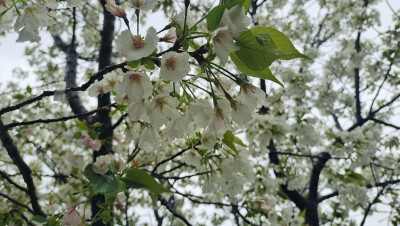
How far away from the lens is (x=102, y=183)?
1080mm

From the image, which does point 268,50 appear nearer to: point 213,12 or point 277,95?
point 213,12

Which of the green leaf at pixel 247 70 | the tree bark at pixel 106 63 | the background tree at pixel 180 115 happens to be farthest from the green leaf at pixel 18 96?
the green leaf at pixel 247 70

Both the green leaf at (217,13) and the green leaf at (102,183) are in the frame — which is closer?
the green leaf at (217,13)

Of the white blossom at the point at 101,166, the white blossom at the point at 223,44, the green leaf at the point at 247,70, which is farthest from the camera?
the white blossom at the point at 101,166

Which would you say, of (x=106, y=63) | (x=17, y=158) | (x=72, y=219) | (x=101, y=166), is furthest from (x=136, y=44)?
(x=106, y=63)

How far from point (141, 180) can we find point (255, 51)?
1.95ft

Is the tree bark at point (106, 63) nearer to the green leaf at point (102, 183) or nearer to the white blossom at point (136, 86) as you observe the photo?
the green leaf at point (102, 183)

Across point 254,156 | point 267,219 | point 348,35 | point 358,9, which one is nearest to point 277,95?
point 254,156

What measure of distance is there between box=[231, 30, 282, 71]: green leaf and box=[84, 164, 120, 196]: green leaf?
0.61 metres

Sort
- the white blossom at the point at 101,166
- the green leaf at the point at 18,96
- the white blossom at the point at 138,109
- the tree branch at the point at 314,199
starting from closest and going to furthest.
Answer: the white blossom at the point at 138,109 < the white blossom at the point at 101,166 < the green leaf at the point at 18,96 < the tree branch at the point at 314,199

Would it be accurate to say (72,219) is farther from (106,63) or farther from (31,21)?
(106,63)

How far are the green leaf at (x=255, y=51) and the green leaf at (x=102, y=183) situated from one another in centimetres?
61

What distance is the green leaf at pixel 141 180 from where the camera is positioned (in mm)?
966

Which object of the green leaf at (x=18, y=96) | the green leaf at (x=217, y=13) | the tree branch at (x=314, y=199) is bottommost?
the green leaf at (x=217, y=13)
